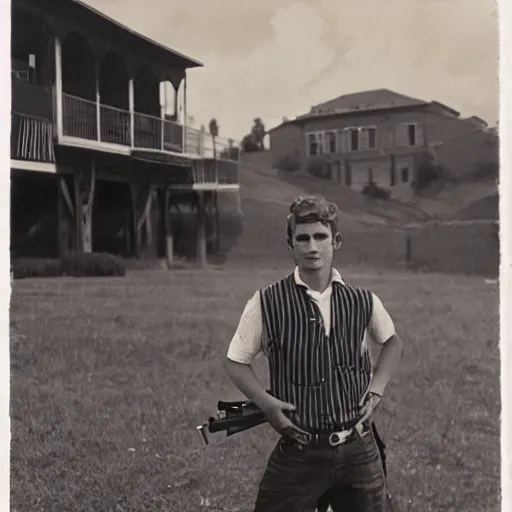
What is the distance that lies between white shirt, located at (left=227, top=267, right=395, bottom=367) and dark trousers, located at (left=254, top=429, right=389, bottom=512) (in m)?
0.33

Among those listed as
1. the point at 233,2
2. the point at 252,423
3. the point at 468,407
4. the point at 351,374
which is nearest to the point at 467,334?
the point at 468,407

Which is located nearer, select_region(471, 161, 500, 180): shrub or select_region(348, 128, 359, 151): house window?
select_region(471, 161, 500, 180): shrub

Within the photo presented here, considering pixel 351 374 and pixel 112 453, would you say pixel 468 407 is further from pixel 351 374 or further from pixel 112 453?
pixel 112 453

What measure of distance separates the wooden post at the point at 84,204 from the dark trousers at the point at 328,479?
4.58ft

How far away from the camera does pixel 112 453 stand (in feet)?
9.33

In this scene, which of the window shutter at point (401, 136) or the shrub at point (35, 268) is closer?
the shrub at point (35, 268)

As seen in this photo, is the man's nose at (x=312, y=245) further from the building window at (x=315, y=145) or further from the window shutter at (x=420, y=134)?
the window shutter at (x=420, y=134)

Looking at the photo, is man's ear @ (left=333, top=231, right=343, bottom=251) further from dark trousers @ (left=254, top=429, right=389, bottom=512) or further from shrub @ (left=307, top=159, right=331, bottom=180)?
dark trousers @ (left=254, top=429, right=389, bottom=512)

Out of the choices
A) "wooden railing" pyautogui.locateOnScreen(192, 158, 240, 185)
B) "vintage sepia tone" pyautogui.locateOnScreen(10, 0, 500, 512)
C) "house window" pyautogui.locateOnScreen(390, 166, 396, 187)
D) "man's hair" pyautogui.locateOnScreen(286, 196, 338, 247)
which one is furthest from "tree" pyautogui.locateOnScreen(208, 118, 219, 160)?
"house window" pyautogui.locateOnScreen(390, 166, 396, 187)

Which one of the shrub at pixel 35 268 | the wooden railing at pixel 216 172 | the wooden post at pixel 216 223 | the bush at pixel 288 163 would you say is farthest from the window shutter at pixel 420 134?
the shrub at pixel 35 268

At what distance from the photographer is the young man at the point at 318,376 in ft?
7.64

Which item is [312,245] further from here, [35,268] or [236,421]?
[35,268]

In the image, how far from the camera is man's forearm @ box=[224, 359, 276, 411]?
94.3 inches

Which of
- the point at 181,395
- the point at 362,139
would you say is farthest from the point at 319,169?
the point at 181,395
